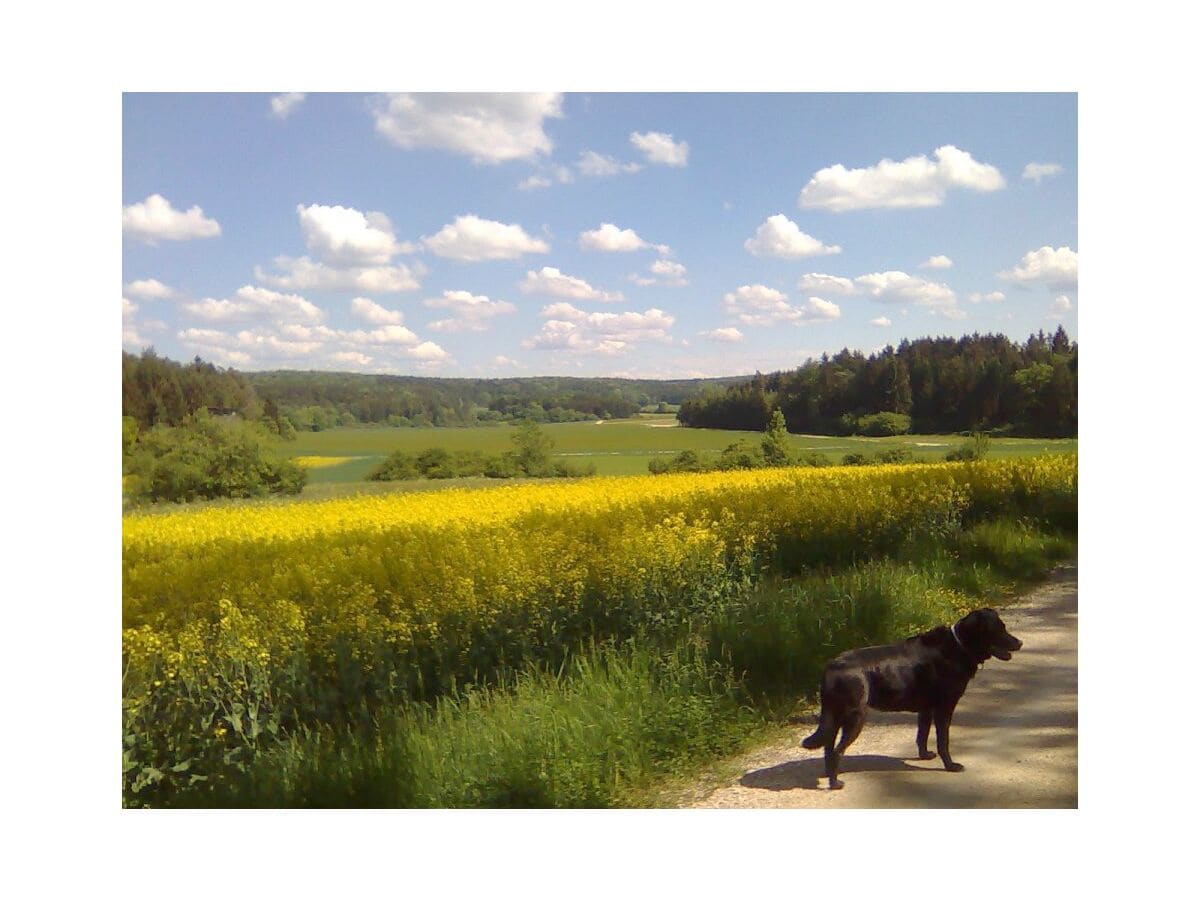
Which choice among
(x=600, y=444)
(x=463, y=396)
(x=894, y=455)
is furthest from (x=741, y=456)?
(x=463, y=396)

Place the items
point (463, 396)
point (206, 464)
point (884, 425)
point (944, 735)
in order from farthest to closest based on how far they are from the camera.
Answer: point (884, 425)
point (463, 396)
point (206, 464)
point (944, 735)

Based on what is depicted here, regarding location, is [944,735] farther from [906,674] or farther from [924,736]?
[906,674]

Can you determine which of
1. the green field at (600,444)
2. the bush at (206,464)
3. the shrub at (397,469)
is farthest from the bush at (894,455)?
the bush at (206,464)

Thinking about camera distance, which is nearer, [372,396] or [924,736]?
[924,736]

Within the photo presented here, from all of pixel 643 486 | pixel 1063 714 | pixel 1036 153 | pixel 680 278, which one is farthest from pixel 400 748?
pixel 1036 153

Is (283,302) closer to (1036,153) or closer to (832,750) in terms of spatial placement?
(832,750)

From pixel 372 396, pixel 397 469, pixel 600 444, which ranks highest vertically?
pixel 372 396

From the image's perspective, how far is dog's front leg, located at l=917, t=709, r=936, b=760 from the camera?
3627 mm

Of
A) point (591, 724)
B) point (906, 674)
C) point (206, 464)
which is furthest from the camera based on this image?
point (206, 464)

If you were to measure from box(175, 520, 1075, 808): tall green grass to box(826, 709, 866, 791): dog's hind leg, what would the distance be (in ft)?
1.31

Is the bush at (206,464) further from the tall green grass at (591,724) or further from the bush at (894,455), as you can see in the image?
the bush at (894,455)

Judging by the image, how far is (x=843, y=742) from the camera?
347 cm

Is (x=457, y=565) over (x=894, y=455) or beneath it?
beneath

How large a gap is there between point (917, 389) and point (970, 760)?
178 cm
